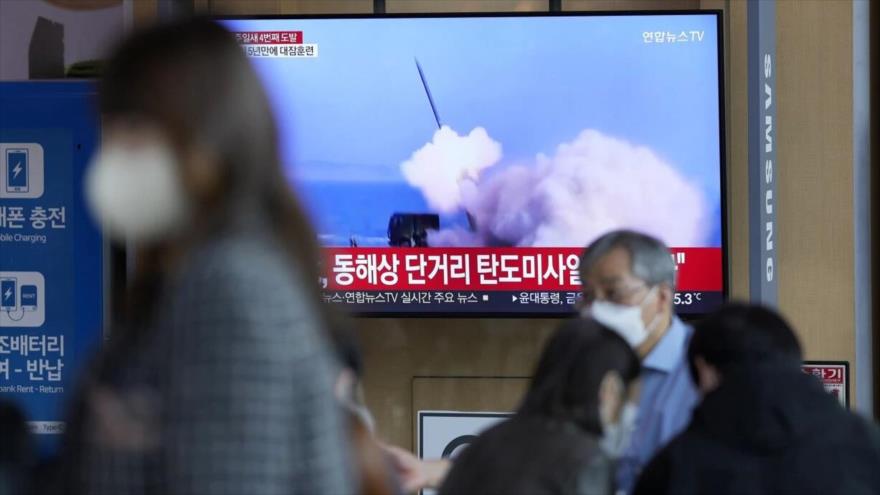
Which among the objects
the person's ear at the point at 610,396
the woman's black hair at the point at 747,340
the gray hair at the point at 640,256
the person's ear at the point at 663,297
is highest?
the gray hair at the point at 640,256

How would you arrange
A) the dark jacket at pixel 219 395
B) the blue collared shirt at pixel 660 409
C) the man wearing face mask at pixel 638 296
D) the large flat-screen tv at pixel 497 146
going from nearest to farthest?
1. the dark jacket at pixel 219 395
2. the blue collared shirt at pixel 660 409
3. the man wearing face mask at pixel 638 296
4. the large flat-screen tv at pixel 497 146

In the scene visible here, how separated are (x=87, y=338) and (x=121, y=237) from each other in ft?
11.0

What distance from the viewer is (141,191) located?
1.27m

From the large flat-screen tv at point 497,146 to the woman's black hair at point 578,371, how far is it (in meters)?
1.91

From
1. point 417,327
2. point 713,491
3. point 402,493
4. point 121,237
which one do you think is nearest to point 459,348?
point 417,327

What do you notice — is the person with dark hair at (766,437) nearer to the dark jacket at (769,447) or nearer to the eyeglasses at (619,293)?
the dark jacket at (769,447)

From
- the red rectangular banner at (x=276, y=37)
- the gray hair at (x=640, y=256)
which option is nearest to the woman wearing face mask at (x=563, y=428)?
the gray hair at (x=640, y=256)

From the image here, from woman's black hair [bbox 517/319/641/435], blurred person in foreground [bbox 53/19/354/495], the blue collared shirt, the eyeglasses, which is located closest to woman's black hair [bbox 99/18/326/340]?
blurred person in foreground [bbox 53/19/354/495]

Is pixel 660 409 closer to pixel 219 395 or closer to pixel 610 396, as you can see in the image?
pixel 610 396

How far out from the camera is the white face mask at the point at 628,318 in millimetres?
3164

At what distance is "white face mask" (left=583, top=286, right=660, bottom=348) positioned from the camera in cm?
316

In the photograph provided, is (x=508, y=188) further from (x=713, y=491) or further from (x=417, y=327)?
(x=713, y=491)

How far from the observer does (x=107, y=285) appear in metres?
4.56

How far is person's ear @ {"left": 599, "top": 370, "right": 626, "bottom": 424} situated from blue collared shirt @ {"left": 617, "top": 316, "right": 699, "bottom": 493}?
0.29 meters
